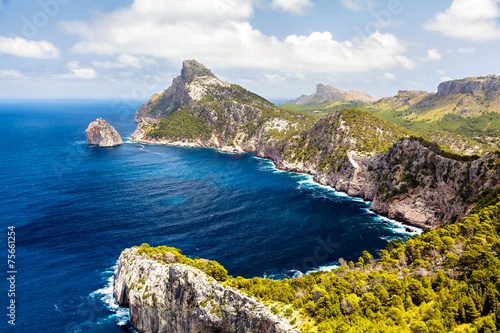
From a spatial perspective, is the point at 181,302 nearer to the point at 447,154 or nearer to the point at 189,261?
the point at 189,261

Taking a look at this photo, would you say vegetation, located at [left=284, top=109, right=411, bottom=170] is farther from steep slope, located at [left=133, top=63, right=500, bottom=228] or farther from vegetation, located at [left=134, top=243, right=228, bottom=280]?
vegetation, located at [left=134, top=243, right=228, bottom=280]

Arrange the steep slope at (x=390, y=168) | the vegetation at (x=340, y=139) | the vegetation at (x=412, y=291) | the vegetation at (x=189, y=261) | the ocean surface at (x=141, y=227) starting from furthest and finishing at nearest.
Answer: the vegetation at (x=340, y=139)
the steep slope at (x=390, y=168)
the ocean surface at (x=141, y=227)
the vegetation at (x=189, y=261)
the vegetation at (x=412, y=291)

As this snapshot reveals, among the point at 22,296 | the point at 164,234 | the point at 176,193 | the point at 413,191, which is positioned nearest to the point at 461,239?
the point at 413,191

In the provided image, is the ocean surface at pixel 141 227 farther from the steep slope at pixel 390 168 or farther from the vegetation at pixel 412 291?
the vegetation at pixel 412 291

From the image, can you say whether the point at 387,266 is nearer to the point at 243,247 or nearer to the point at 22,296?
the point at 243,247

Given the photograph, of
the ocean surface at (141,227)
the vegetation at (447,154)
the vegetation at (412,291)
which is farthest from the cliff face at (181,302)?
the vegetation at (447,154)

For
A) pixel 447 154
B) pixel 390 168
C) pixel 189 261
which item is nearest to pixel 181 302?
pixel 189 261
